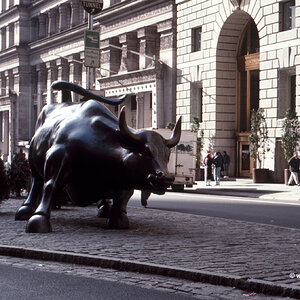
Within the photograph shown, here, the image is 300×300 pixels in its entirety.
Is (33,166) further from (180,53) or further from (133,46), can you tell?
(133,46)

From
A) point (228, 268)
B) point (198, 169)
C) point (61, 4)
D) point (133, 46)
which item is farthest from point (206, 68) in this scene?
point (228, 268)

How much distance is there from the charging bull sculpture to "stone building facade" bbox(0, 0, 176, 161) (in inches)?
807

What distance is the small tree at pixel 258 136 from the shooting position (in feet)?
118

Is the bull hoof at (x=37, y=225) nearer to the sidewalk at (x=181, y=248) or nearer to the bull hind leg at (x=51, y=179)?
the bull hind leg at (x=51, y=179)

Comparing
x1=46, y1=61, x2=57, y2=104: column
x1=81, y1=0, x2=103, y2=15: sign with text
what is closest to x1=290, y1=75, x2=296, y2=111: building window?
x1=81, y1=0, x2=103, y2=15: sign with text

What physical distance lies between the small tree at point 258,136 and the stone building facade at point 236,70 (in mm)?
323

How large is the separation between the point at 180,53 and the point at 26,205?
106ft

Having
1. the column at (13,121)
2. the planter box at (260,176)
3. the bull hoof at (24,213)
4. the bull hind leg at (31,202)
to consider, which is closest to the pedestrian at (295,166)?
the planter box at (260,176)

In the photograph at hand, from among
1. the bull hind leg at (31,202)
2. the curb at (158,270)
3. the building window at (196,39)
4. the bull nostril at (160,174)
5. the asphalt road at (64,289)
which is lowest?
the asphalt road at (64,289)

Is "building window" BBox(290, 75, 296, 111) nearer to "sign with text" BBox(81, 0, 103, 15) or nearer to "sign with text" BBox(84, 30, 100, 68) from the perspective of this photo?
"sign with text" BBox(84, 30, 100, 68)

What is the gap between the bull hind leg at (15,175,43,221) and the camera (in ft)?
43.9

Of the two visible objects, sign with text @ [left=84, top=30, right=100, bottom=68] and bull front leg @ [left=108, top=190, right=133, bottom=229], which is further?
sign with text @ [left=84, top=30, right=100, bottom=68]

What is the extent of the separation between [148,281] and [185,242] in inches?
99.6

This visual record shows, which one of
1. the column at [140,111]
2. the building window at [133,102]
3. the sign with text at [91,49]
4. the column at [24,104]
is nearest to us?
the sign with text at [91,49]
